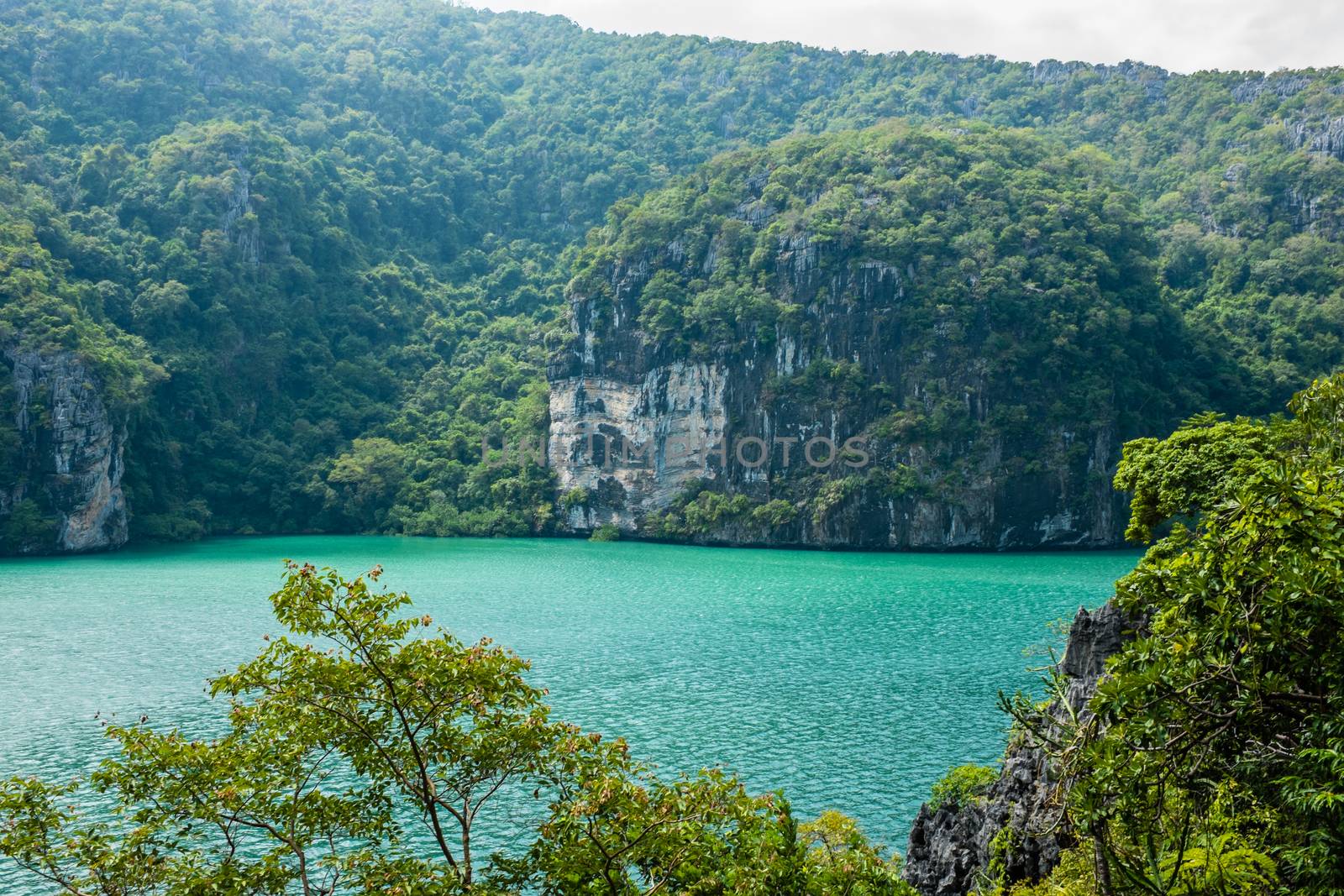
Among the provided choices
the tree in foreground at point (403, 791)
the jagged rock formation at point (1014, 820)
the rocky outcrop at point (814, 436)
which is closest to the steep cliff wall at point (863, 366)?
the rocky outcrop at point (814, 436)

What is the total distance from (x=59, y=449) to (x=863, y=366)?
40.0 m

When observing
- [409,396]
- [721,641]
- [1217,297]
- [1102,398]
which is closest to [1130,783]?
[721,641]

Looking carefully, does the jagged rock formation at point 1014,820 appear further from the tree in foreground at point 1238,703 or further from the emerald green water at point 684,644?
the tree in foreground at point 1238,703

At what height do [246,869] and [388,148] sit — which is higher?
[388,148]

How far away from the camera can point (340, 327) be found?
245 ft

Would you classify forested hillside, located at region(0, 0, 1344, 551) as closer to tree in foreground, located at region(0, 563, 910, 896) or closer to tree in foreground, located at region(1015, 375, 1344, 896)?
tree in foreground, located at region(0, 563, 910, 896)

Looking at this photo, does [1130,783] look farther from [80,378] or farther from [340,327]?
[340,327]

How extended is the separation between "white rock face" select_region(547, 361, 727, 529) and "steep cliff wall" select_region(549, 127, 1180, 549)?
0.11 m

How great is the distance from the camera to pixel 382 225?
280 feet

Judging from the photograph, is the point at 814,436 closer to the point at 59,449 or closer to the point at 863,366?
the point at 863,366

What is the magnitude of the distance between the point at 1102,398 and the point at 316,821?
52983mm

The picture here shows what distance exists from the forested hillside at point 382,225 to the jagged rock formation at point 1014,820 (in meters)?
48.4

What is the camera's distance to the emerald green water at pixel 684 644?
17.6 meters

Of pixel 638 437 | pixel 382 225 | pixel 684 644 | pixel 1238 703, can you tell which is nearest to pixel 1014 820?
pixel 1238 703
